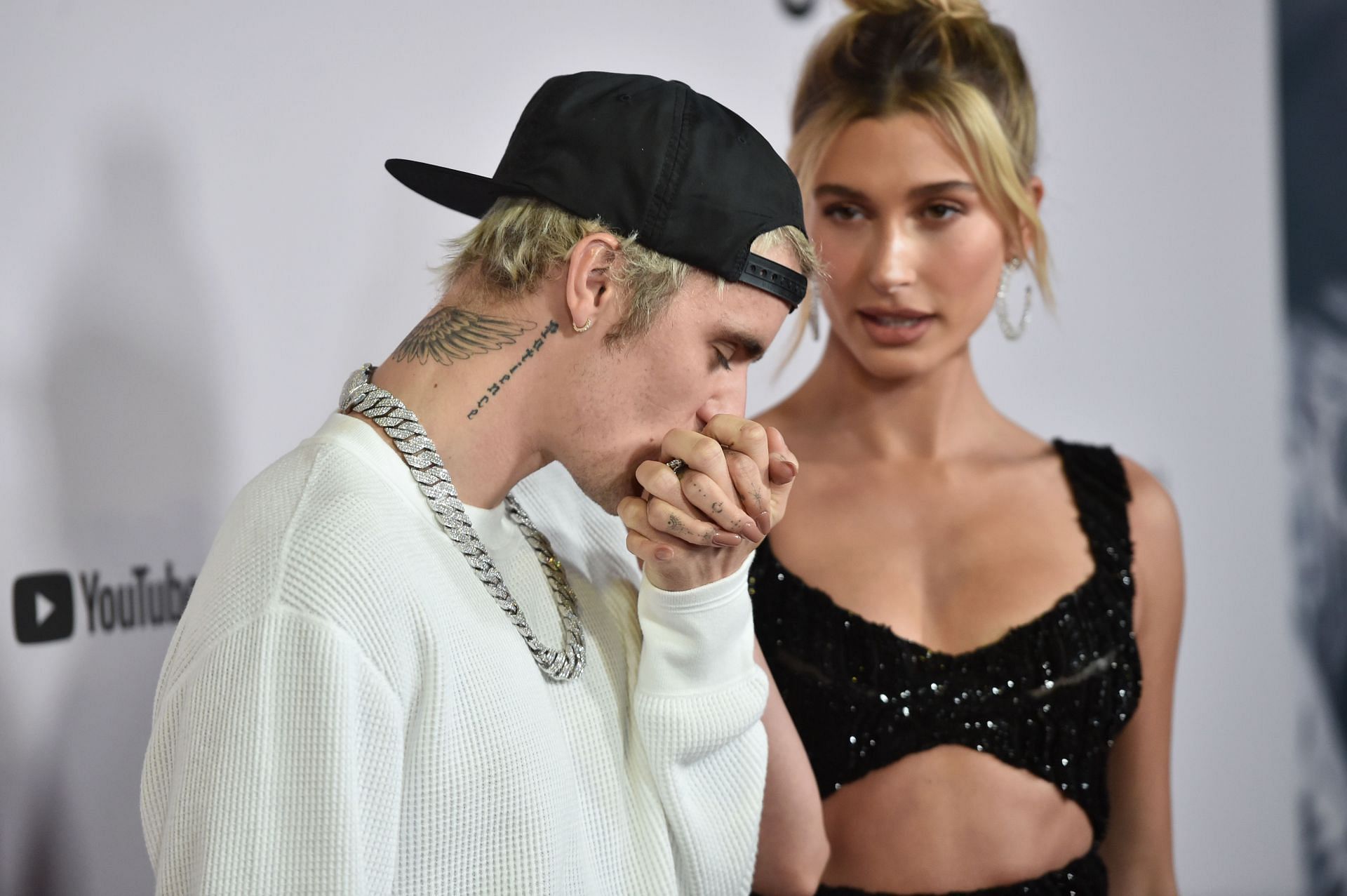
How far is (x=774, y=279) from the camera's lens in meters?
0.97

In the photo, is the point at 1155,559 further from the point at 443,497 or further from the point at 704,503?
the point at 443,497

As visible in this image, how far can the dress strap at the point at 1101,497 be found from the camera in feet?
4.67

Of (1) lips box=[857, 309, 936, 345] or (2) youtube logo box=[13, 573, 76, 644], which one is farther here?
(1) lips box=[857, 309, 936, 345]

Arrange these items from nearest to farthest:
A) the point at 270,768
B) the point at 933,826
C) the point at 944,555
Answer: the point at 270,768 → the point at 933,826 → the point at 944,555

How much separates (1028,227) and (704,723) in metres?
0.77

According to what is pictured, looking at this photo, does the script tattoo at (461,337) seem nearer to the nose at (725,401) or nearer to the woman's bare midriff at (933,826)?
the nose at (725,401)

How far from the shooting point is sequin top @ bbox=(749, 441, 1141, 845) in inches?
50.6

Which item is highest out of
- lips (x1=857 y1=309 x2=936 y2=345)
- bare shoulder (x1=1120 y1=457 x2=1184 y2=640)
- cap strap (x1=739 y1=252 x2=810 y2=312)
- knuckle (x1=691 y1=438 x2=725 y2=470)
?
cap strap (x1=739 y1=252 x2=810 y2=312)

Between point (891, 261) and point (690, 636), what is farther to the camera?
point (891, 261)

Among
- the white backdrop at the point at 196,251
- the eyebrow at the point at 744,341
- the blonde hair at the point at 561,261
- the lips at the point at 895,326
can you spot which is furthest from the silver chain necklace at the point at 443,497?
the lips at the point at 895,326

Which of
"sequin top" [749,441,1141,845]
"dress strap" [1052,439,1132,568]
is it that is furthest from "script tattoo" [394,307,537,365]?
"dress strap" [1052,439,1132,568]

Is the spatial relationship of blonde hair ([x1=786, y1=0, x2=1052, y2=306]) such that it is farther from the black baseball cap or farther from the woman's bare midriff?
the woman's bare midriff

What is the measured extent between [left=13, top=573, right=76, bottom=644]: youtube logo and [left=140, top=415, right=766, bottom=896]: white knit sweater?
38cm

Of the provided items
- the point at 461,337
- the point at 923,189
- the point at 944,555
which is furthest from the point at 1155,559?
the point at 461,337
